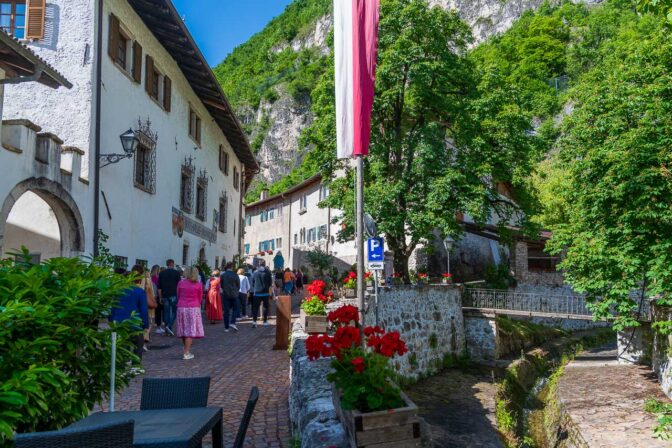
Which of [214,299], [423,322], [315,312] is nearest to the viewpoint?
[315,312]

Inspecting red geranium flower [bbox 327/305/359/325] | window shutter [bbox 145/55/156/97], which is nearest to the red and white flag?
red geranium flower [bbox 327/305/359/325]

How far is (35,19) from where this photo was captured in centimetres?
1230

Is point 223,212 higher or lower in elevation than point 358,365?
higher

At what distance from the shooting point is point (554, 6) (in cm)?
8431

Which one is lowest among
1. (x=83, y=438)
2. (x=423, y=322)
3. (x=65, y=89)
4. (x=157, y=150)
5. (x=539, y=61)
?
(x=423, y=322)

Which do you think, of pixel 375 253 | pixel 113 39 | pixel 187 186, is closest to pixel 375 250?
pixel 375 253

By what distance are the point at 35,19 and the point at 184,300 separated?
7.30 m

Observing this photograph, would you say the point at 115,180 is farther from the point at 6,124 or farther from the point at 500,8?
the point at 500,8

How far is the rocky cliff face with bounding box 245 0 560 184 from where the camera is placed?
74.4 metres

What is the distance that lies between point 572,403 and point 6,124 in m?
13.0

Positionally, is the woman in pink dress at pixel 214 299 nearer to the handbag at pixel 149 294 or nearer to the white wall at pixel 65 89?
the white wall at pixel 65 89

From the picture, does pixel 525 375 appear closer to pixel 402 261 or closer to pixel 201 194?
pixel 402 261

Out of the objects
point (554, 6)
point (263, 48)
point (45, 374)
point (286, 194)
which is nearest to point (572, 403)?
point (45, 374)

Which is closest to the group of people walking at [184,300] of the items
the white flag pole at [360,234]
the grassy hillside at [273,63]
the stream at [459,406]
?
the white flag pole at [360,234]
